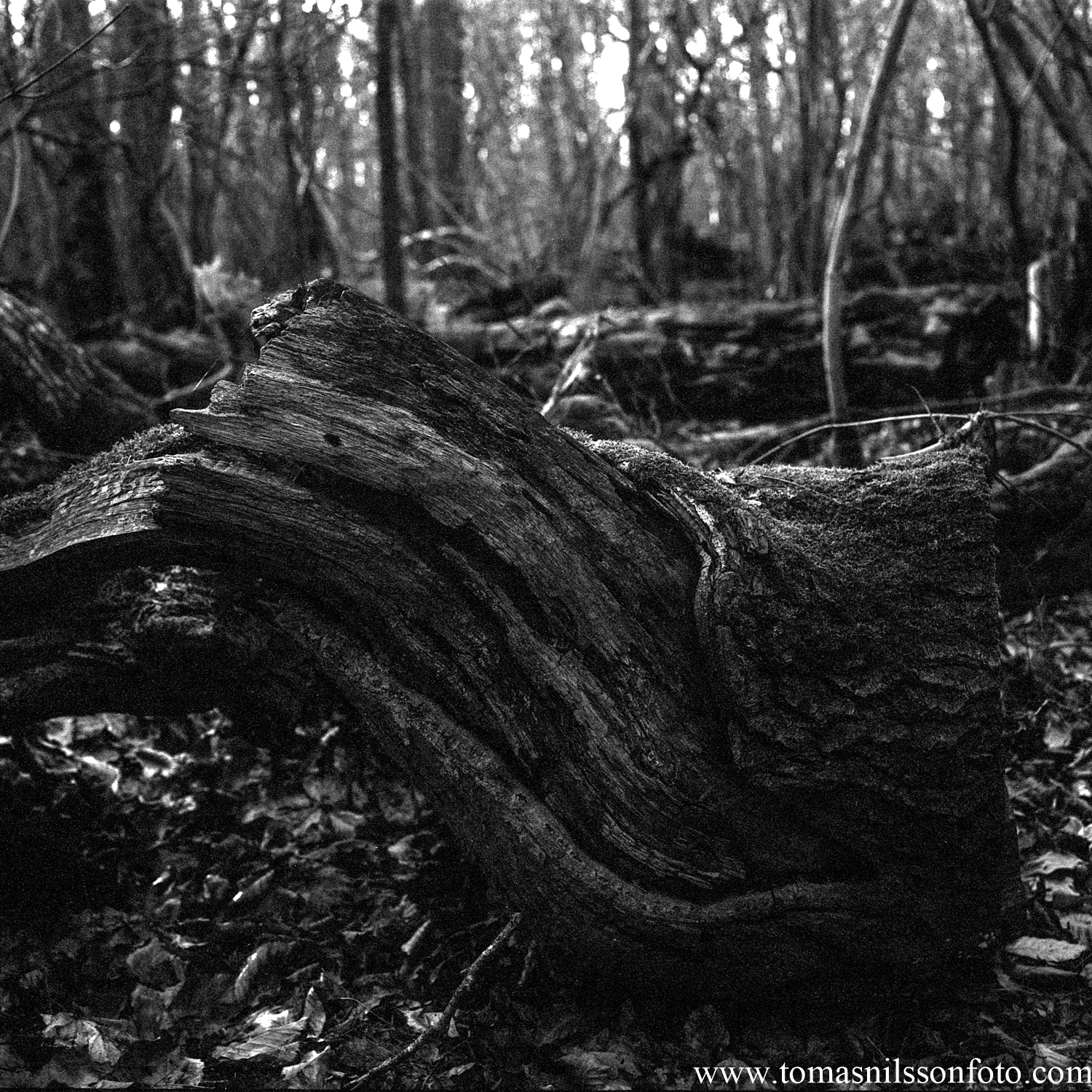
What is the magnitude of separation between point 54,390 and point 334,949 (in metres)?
3.30

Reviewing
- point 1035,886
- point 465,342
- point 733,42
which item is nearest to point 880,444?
point 465,342

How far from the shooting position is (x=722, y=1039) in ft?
7.66

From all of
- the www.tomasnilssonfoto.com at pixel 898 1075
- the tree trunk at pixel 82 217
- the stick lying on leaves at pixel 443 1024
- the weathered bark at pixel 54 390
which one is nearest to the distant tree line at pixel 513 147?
the tree trunk at pixel 82 217

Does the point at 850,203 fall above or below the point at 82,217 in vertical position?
below

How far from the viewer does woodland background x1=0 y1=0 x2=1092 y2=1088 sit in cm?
245

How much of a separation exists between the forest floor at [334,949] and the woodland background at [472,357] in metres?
0.01

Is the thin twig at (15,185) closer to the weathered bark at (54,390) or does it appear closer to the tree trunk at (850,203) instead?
the weathered bark at (54,390)

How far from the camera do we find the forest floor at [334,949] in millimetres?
2316

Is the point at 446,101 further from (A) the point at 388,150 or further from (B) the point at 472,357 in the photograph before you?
(B) the point at 472,357

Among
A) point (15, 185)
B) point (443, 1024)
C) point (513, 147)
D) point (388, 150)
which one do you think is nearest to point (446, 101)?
point (513, 147)

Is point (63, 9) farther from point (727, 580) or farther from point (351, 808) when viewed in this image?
point (727, 580)

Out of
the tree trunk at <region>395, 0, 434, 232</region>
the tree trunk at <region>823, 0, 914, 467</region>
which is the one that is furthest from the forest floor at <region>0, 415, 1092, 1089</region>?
the tree trunk at <region>395, 0, 434, 232</region>

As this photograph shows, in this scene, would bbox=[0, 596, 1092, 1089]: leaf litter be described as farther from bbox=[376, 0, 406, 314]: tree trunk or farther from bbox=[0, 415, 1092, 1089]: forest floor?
bbox=[376, 0, 406, 314]: tree trunk

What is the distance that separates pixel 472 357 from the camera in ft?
22.1
